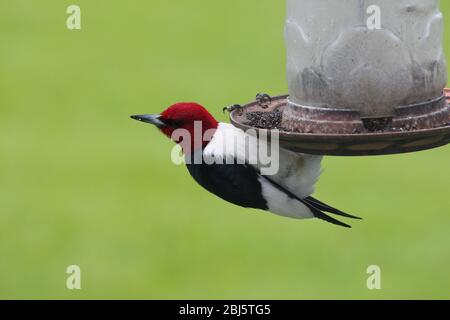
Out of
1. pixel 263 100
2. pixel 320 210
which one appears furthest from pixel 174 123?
pixel 320 210

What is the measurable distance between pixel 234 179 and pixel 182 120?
38 centimetres

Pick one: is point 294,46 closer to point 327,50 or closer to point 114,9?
point 327,50

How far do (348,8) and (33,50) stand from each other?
49.3ft

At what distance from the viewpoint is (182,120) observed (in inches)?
224

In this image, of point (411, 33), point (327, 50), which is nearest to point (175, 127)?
point (327, 50)

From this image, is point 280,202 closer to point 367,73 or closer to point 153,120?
point 153,120

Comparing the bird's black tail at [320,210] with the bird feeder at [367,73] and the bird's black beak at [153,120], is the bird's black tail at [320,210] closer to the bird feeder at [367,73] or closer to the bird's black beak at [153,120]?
the bird feeder at [367,73]

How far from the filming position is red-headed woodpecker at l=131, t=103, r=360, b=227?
18.8ft

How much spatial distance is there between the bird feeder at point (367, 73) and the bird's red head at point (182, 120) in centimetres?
39

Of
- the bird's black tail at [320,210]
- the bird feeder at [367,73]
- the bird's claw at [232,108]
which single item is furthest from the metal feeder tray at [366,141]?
the bird's black tail at [320,210]

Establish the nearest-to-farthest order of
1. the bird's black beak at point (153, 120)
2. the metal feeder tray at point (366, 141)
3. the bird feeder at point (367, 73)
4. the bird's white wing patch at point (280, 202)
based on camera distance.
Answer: the metal feeder tray at point (366, 141)
the bird feeder at point (367, 73)
the bird's black beak at point (153, 120)
the bird's white wing patch at point (280, 202)

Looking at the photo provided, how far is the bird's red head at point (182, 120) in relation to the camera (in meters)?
5.68

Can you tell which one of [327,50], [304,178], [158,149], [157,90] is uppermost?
[157,90]

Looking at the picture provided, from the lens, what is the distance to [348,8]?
5.21 m
